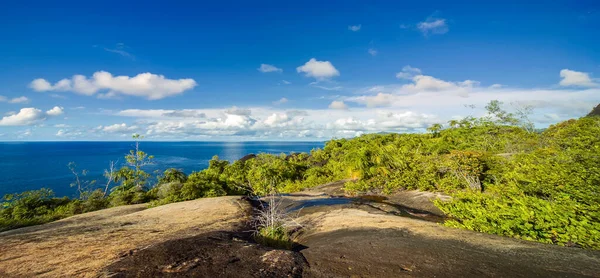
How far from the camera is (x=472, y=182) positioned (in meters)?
15.7

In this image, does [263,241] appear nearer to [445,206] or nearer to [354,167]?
[445,206]

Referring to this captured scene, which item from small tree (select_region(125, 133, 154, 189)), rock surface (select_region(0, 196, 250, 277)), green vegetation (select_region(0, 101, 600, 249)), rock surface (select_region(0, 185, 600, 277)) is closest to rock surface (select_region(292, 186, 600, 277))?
rock surface (select_region(0, 185, 600, 277))

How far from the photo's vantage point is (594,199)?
7098 millimetres

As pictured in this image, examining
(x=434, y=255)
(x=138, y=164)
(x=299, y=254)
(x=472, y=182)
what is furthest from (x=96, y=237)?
(x=138, y=164)

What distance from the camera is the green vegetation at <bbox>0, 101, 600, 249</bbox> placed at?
7.31 meters

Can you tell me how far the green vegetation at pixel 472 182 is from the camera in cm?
731

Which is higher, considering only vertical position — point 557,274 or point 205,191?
point 557,274

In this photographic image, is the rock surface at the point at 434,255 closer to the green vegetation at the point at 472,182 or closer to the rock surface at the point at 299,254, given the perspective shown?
the rock surface at the point at 299,254

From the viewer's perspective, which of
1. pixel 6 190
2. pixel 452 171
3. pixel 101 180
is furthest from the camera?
pixel 101 180

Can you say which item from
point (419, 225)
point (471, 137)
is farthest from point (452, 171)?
point (471, 137)

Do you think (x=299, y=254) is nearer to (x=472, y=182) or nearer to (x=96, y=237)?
(x=96, y=237)

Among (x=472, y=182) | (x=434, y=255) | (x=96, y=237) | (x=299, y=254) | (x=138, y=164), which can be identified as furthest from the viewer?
(x=138, y=164)

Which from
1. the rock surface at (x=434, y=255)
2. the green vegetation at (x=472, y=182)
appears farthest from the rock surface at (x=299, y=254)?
the green vegetation at (x=472, y=182)

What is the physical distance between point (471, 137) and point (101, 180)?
74089 millimetres
